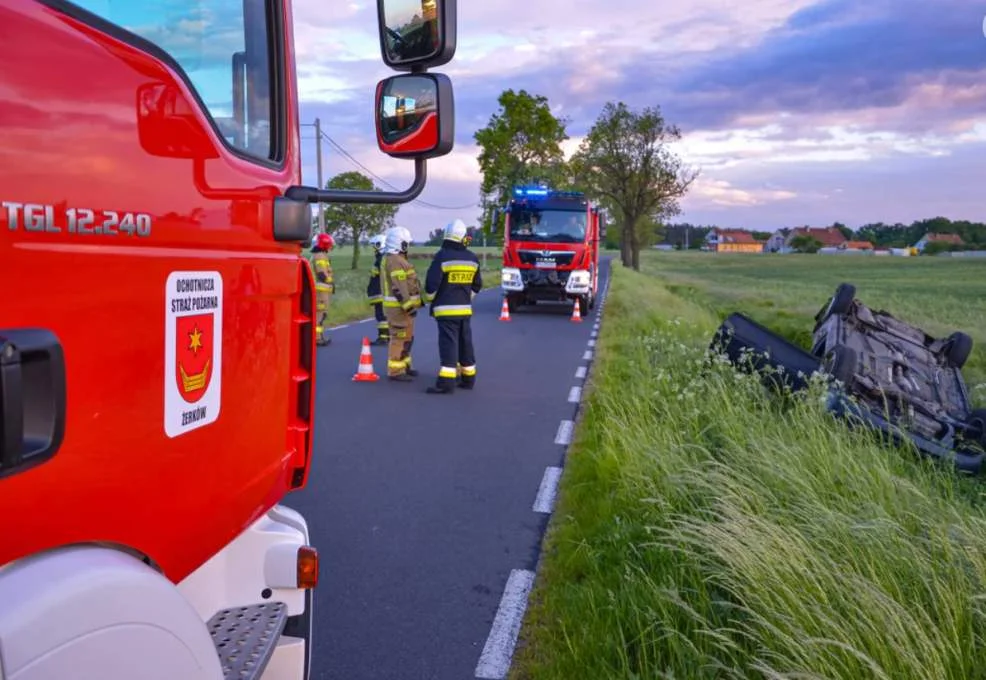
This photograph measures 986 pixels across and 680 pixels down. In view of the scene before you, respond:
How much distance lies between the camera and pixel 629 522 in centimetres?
461

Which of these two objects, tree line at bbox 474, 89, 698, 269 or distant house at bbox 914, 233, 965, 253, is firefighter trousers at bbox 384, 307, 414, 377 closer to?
tree line at bbox 474, 89, 698, 269

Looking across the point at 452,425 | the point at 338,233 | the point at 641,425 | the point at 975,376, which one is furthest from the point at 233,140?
the point at 338,233

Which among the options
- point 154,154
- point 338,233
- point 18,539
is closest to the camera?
point 18,539

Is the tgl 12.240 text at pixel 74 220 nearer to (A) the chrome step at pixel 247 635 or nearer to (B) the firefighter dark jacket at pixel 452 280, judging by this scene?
(A) the chrome step at pixel 247 635

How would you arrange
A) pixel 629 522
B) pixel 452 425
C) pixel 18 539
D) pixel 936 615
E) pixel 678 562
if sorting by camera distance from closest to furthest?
pixel 18 539
pixel 936 615
pixel 678 562
pixel 629 522
pixel 452 425

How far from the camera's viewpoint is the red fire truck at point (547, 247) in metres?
20.5

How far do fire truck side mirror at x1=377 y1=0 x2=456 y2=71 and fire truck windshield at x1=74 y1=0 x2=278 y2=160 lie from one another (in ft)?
1.18

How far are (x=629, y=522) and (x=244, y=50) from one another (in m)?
3.17

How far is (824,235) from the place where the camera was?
14238 centimetres

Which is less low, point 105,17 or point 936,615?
point 105,17

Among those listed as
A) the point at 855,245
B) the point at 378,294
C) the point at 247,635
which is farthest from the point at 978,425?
the point at 855,245

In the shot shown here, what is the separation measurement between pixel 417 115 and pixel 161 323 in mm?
1148

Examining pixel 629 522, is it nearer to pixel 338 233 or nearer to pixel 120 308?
pixel 120 308

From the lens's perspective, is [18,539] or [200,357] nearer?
[18,539]
